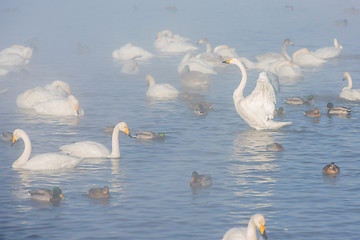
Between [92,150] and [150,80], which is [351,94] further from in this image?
[92,150]

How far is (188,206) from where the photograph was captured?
1698cm

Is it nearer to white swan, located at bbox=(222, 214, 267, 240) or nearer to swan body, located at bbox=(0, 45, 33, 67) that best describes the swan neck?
white swan, located at bbox=(222, 214, 267, 240)

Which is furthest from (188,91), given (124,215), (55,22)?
(55,22)

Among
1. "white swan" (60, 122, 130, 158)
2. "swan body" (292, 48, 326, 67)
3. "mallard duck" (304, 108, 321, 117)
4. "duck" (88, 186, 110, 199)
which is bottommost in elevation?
"duck" (88, 186, 110, 199)

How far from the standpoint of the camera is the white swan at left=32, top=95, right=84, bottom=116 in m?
26.8

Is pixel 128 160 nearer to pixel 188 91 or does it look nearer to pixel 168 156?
pixel 168 156

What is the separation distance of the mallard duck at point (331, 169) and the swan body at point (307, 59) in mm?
21479

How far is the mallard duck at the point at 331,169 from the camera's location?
19250mm

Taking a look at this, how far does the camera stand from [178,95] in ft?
104

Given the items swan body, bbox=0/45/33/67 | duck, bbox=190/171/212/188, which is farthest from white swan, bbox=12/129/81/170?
swan body, bbox=0/45/33/67

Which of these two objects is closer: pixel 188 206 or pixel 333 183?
pixel 188 206

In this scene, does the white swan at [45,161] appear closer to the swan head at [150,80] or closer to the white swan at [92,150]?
the white swan at [92,150]

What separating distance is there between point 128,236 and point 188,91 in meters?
18.5

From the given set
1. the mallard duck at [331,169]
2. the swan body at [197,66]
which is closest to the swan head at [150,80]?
the swan body at [197,66]
